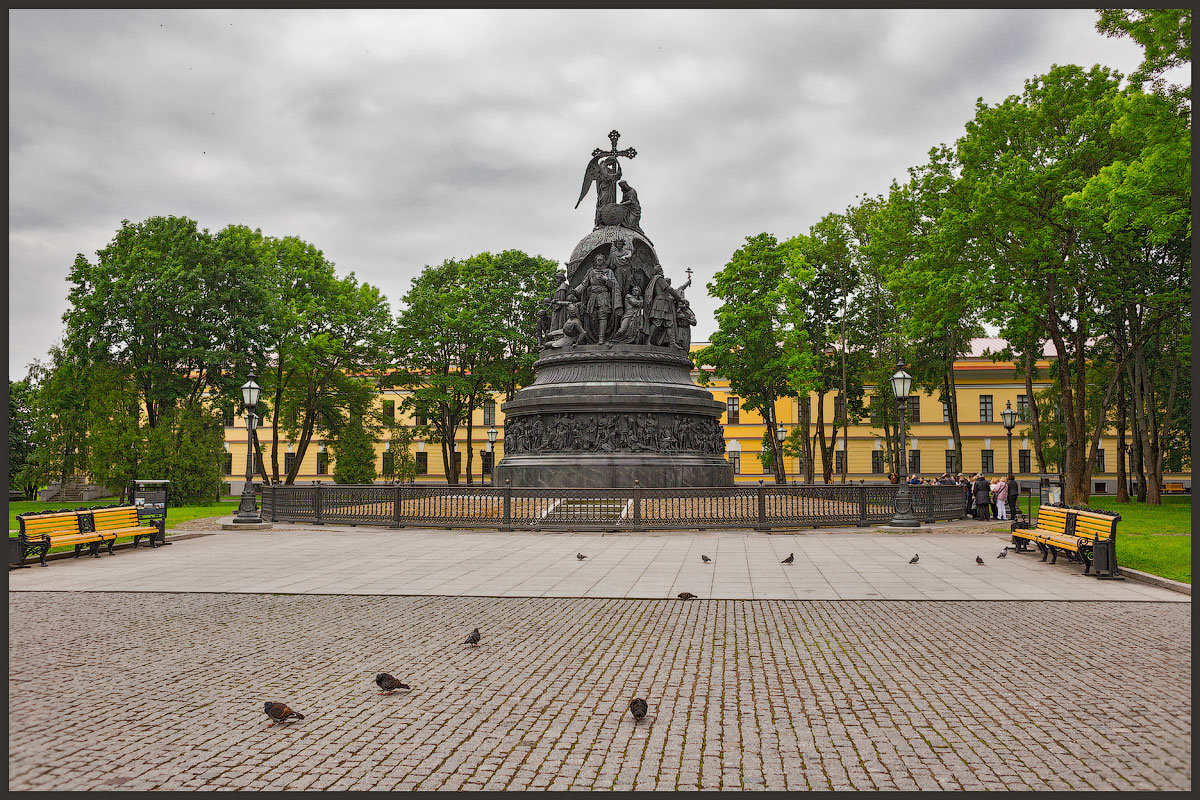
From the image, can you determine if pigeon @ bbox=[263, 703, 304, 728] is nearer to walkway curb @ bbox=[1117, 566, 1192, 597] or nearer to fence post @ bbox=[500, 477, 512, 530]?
walkway curb @ bbox=[1117, 566, 1192, 597]

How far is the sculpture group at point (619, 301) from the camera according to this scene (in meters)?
32.4

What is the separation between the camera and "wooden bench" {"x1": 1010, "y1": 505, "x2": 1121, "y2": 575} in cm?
1261

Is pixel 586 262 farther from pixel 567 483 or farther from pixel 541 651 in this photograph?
pixel 541 651

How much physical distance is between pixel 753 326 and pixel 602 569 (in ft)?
119

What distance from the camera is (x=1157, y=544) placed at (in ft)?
53.3

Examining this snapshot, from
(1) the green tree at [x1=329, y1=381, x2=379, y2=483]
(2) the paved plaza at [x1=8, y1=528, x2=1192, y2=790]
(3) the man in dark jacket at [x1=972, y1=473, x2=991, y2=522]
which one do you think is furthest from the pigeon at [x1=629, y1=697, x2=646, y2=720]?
(1) the green tree at [x1=329, y1=381, x2=379, y2=483]

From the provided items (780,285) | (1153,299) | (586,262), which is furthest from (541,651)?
(780,285)

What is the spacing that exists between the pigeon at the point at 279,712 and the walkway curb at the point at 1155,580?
1092cm

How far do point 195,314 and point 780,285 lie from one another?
2956 cm

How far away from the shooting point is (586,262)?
112ft

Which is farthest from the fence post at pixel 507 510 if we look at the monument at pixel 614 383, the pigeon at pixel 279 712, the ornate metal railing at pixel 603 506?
the pigeon at pixel 279 712

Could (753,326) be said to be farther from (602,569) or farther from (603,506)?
(602,569)

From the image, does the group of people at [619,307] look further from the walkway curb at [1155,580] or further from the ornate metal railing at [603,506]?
the walkway curb at [1155,580]

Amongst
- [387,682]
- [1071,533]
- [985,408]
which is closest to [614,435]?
[1071,533]
